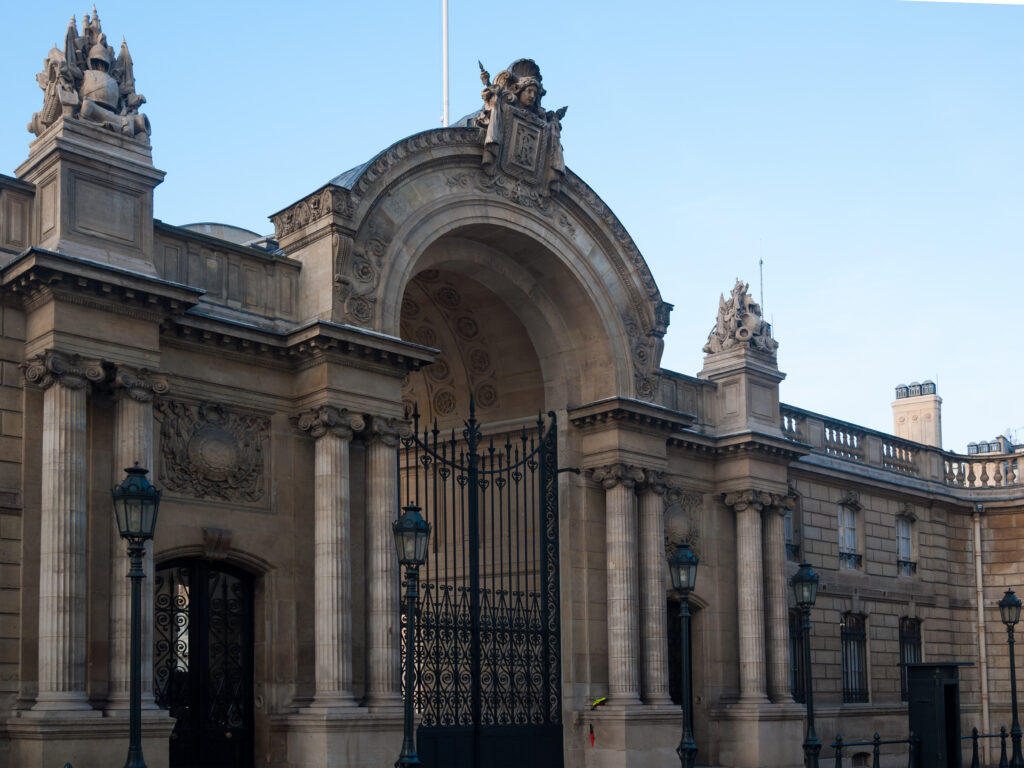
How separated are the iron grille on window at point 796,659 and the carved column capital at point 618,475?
748 cm

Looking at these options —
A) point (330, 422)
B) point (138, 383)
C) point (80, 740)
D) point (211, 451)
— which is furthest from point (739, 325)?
point (80, 740)

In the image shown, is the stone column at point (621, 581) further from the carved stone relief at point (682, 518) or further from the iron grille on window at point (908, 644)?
the iron grille on window at point (908, 644)

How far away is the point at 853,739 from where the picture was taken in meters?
33.8

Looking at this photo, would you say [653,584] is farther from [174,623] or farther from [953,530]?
[953,530]

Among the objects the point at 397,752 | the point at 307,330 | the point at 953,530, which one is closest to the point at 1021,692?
the point at 953,530

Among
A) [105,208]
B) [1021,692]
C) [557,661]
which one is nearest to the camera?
[105,208]

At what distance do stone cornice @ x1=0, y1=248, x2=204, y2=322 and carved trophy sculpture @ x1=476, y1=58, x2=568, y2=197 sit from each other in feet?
26.8

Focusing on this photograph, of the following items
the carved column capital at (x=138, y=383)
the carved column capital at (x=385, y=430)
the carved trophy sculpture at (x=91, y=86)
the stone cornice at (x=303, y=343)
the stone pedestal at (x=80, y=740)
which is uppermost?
the carved trophy sculpture at (x=91, y=86)

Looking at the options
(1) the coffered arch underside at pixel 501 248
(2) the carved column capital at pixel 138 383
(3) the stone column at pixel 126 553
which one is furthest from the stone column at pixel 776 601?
(2) the carved column capital at pixel 138 383

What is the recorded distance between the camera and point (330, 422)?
21.5 m

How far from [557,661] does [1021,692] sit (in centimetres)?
1895

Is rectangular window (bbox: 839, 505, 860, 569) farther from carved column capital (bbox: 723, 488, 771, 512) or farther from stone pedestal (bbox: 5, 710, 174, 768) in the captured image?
stone pedestal (bbox: 5, 710, 174, 768)

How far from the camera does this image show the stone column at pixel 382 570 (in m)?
21.6

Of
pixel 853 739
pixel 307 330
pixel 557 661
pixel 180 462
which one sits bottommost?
pixel 853 739
